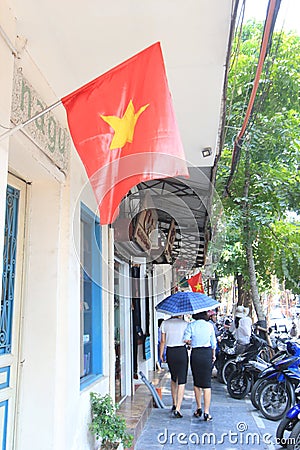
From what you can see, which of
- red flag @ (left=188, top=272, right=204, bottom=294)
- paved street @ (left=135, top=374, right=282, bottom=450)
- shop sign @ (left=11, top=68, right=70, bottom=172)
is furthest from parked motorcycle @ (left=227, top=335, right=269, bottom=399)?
shop sign @ (left=11, top=68, right=70, bottom=172)

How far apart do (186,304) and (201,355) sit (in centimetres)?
79

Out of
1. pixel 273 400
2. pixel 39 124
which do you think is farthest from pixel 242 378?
pixel 39 124

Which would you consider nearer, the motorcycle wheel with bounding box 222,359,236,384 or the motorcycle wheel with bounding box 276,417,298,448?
the motorcycle wheel with bounding box 276,417,298,448

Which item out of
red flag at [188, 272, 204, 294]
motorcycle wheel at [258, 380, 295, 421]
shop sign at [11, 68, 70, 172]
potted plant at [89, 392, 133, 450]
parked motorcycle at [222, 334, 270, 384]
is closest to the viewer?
shop sign at [11, 68, 70, 172]

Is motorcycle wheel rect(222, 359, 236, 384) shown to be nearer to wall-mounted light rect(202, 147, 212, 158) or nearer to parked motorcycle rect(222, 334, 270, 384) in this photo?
parked motorcycle rect(222, 334, 270, 384)

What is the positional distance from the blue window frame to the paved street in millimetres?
1135

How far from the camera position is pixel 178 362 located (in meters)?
5.91

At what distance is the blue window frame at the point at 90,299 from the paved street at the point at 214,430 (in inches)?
44.7

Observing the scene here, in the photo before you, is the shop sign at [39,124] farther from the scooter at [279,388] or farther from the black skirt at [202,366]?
the scooter at [279,388]

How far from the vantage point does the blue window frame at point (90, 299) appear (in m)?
4.04

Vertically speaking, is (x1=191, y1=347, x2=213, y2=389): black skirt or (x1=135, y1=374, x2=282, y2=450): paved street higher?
(x1=191, y1=347, x2=213, y2=389): black skirt

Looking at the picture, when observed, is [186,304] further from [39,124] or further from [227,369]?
[39,124]

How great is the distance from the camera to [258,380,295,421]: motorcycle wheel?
18.2 feet

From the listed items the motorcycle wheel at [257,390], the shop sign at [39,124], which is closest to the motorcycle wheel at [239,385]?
the motorcycle wheel at [257,390]
